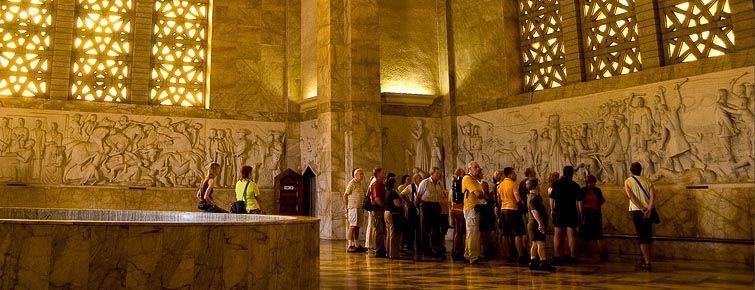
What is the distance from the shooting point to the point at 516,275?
27.2 feet

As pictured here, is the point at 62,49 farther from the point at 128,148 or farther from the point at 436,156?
the point at 436,156

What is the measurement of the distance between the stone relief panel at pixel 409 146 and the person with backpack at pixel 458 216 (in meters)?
5.22

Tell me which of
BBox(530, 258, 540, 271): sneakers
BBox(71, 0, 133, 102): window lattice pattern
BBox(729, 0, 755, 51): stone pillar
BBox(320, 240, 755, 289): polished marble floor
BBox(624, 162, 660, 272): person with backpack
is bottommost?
BBox(320, 240, 755, 289): polished marble floor

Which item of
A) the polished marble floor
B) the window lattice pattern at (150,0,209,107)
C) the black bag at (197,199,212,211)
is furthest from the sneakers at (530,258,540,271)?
the window lattice pattern at (150,0,209,107)

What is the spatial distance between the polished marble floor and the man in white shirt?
73 centimetres

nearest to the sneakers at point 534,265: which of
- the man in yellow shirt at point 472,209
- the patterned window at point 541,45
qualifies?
the man in yellow shirt at point 472,209

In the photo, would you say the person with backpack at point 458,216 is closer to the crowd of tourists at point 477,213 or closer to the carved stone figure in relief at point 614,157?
the crowd of tourists at point 477,213

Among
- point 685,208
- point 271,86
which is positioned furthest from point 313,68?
point 685,208

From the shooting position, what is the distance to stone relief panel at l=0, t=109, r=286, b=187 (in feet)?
47.6

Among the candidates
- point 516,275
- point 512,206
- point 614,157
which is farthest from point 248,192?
point 614,157

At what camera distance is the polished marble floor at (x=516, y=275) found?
23.9 feet

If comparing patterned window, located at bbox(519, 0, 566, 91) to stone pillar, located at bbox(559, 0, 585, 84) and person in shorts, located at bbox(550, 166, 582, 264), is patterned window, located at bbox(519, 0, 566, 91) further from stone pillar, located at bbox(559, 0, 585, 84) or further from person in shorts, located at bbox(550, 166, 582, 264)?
person in shorts, located at bbox(550, 166, 582, 264)

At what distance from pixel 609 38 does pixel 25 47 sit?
566 inches

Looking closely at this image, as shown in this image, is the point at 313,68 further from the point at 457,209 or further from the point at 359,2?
the point at 457,209
